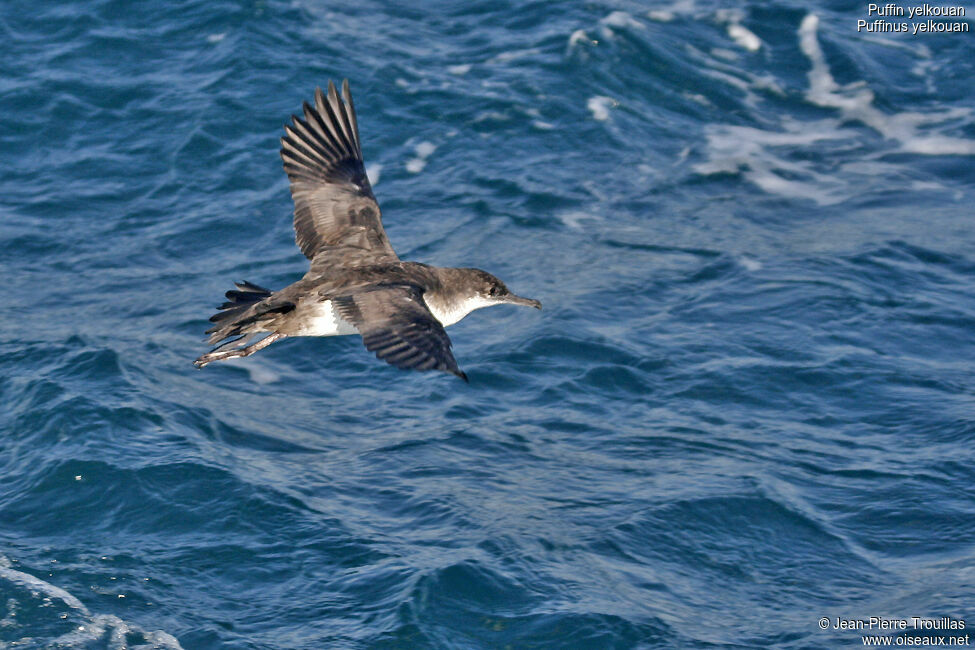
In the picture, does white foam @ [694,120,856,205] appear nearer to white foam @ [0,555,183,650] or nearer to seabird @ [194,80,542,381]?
seabird @ [194,80,542,381]

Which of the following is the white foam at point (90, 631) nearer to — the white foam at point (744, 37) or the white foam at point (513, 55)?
the white foam at point (513, 55)

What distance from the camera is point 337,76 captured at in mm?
14977

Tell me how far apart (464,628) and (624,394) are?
304 cm

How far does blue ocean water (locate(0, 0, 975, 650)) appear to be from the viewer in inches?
356

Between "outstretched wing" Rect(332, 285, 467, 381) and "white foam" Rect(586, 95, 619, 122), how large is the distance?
6871mm

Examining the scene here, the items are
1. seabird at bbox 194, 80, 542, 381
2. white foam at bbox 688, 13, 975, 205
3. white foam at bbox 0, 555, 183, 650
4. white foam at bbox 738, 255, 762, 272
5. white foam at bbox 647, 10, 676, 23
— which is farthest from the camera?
white foam at bbox 647, 10, 676, 23

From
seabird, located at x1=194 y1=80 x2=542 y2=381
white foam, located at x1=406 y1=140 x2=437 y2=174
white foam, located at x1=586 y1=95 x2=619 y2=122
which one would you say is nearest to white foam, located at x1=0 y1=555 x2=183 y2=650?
seabird, located at x1=194 y1=80 x2=542 y2=381

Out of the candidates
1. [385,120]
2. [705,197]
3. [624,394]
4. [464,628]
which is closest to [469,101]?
[385,120]

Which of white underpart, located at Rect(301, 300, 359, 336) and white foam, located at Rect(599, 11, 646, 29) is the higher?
white foam, located at Rect(599, 11, 646, 29)

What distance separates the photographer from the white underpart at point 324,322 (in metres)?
8.27

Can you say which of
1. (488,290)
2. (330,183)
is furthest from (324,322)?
(330,183)

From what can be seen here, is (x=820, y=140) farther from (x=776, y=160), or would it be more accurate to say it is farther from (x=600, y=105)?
(x=600, y=105)

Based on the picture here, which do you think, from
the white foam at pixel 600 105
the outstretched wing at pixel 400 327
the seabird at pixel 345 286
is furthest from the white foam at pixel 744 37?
the outstretched wing at pixel 400 327

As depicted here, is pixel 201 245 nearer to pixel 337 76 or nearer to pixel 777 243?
pixel 337 76
